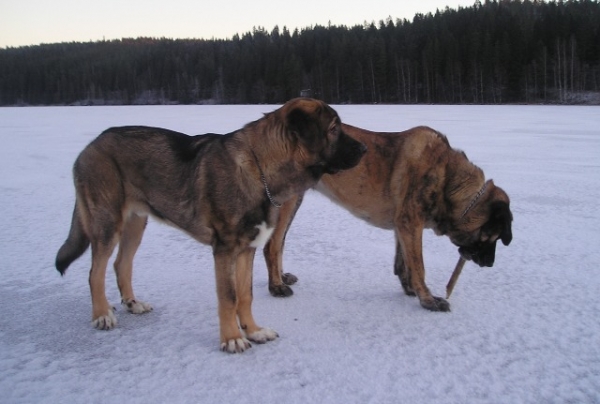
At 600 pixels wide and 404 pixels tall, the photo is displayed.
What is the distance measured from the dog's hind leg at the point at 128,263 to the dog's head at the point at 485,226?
315 centimetres

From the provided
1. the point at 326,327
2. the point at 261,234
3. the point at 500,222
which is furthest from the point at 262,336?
the point at 500,222

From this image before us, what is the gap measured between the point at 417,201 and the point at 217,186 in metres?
2.13

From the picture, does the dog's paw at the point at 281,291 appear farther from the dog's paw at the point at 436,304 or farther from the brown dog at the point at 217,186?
the dog's paw at the point at 436,304

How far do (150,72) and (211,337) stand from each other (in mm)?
125099

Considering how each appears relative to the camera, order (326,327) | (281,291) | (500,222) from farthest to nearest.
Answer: (281,291)
(500,222)
(326,327)

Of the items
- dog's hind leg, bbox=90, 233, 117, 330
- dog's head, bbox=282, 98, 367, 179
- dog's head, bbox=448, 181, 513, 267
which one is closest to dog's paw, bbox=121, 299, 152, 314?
dog's hind leg, bbox=90, 233, 117, 330

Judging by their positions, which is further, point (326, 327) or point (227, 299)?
point (326, 327)

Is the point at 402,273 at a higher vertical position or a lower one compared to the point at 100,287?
lower

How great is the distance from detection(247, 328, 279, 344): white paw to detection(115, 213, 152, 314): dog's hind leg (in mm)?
1185

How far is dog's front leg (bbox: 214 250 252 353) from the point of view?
12.4 feet

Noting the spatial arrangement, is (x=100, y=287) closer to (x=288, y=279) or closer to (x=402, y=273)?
(x=288, y=279)

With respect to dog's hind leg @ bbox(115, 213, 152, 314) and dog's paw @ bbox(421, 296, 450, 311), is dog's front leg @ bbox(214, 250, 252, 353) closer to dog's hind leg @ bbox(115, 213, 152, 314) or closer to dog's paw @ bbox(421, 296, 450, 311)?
dog's hind leg @ bbox(115, 213, 152, 314)

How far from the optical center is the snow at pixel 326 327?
3236 mm

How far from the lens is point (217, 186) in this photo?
3.87m
